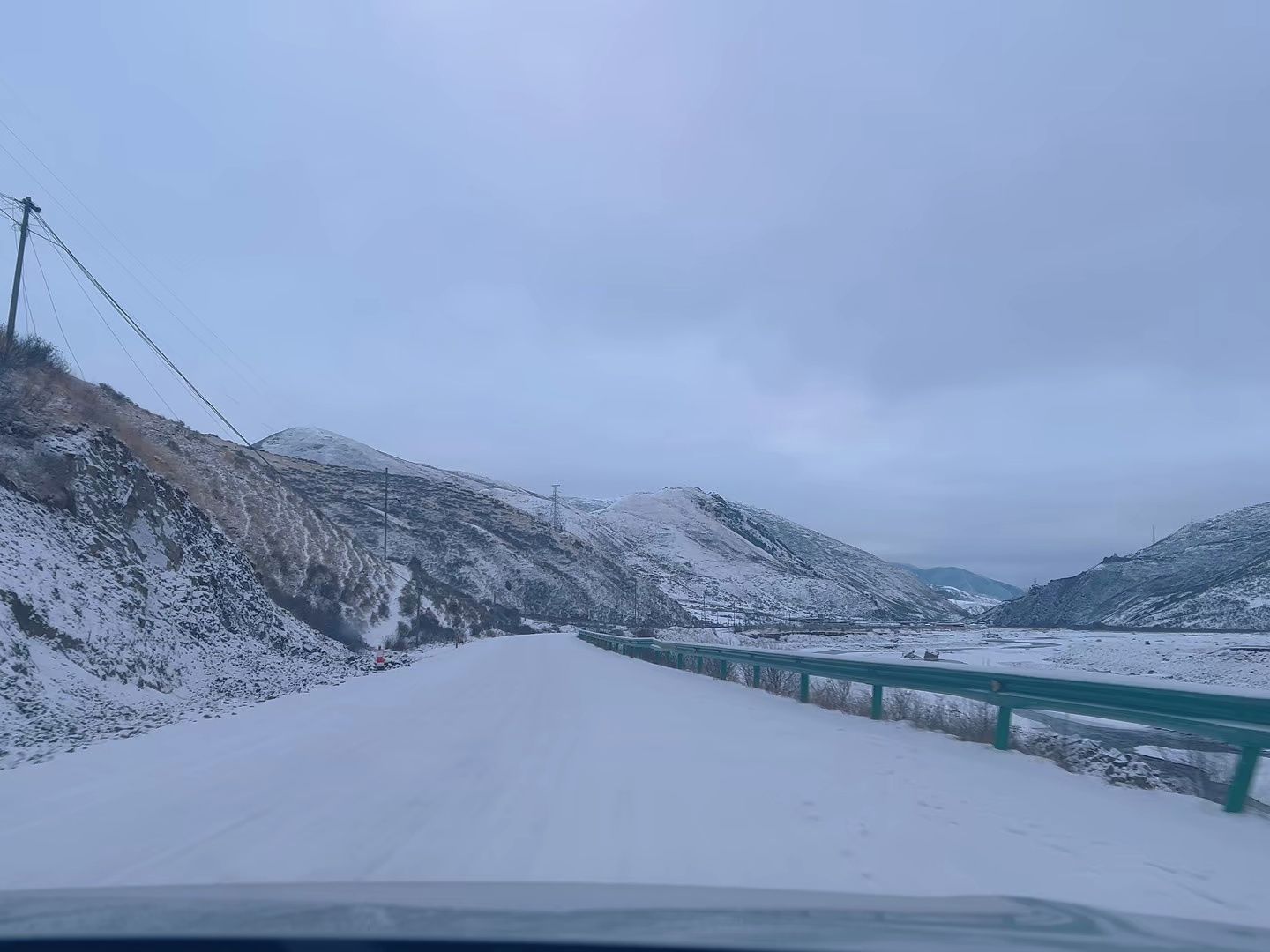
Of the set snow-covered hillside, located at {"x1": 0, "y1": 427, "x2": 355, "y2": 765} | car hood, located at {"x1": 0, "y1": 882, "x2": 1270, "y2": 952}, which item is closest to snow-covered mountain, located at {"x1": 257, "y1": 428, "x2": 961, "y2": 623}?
snow-covered hillside, located at {"x1": 0, "y1": 427, "x2": 355, "y2": 765}

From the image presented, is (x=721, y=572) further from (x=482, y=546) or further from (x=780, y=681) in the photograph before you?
(x=780, y=681)

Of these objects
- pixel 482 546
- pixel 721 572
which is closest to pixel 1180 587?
pixel 482 546

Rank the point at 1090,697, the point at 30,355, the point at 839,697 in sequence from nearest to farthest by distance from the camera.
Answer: the point at 1090,697 → the point at 839,697 → the point at 30,355

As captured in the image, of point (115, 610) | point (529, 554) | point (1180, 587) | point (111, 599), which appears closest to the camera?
point (115, 610)

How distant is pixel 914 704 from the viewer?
574 inches

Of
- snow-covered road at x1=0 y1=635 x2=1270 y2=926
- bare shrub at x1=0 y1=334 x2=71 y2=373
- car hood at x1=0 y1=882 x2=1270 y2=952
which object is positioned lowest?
snow-covered road at x1=0 y1=635 x2=1270 y2=926

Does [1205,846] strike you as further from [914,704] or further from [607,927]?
[914,704]

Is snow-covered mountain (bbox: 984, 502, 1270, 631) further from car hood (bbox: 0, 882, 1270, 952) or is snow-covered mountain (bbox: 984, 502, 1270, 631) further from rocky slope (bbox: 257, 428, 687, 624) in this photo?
car hood (bbox: 0, 882, 1270, 952)

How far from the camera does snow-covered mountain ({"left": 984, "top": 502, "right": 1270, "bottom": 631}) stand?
63438 millimetres

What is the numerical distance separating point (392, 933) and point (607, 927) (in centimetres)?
83

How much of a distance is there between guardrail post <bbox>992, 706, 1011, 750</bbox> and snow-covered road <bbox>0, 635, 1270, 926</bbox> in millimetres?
222

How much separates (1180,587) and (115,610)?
286ft

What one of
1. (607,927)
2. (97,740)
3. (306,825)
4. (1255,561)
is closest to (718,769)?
(306,825)

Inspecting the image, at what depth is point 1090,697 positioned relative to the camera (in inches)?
401
